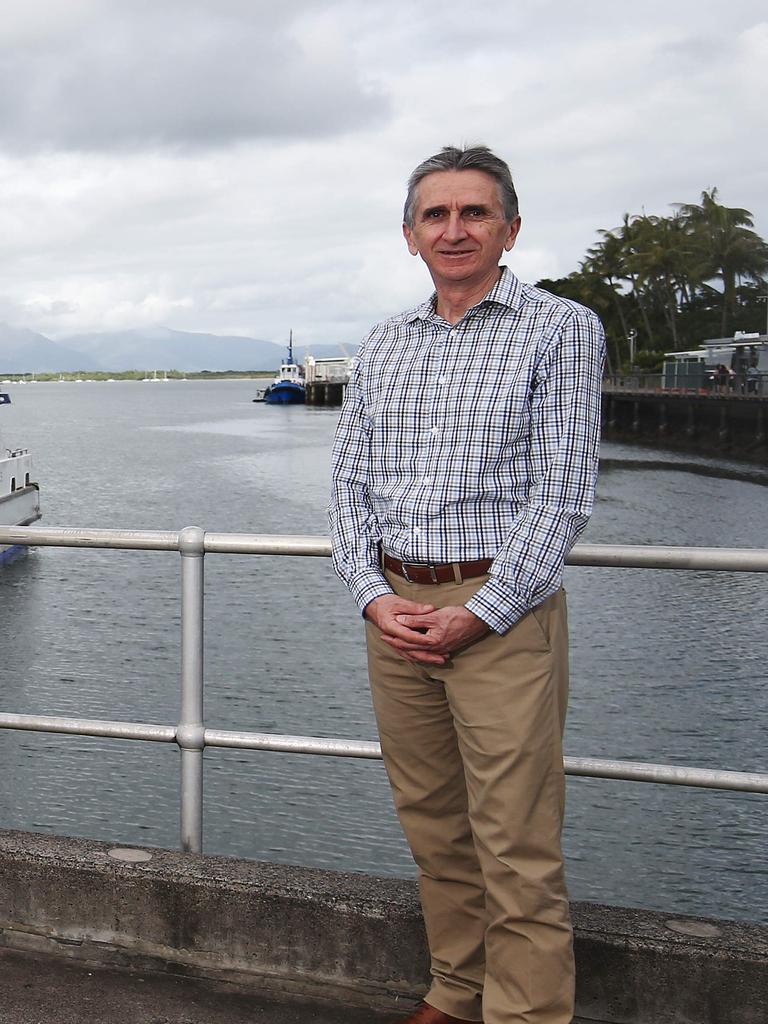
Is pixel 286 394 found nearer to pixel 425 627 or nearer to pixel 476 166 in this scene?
pixel 476 166

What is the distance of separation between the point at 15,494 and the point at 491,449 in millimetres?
25011

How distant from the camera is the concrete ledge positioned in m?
2.67

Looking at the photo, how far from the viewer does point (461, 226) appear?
2.47 meters

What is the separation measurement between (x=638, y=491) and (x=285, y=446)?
2711cm

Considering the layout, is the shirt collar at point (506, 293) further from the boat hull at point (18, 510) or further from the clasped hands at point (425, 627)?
the boat hull at point (18, 510)

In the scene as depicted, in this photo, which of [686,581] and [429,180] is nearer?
[429,180]

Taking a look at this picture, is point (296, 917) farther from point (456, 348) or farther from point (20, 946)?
point (456, 348)

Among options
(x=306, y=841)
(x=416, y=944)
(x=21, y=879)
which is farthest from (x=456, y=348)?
(x=306, y=841)

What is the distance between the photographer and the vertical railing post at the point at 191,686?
10.2 ft

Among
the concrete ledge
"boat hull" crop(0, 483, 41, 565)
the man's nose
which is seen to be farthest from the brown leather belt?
"boat hull" crop(0, 483, 41, 565)

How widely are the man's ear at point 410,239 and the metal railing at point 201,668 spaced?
27.9 inches

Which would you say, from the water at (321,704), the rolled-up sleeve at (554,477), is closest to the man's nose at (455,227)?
the rolled-up sleeve at (554,477)

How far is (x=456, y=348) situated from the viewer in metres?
2.52

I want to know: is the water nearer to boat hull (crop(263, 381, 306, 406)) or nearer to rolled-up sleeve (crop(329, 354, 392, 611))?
rolled-up sleeve (crop(329, 354, 392, 611))
